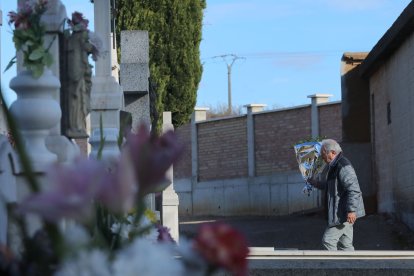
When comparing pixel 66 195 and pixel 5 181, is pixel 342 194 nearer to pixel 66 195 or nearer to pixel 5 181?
pixel 5 181

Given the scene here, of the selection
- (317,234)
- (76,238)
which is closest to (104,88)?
(76,238)

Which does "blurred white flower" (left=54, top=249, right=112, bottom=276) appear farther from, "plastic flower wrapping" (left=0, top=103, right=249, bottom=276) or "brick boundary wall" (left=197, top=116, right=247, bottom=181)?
"brick boundary wall" (left=197, top=116, right=247, bottom=181)

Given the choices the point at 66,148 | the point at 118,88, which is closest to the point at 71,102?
the point at 66,148

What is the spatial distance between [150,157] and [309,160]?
39.7 feet

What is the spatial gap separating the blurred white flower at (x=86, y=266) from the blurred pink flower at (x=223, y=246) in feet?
0.64

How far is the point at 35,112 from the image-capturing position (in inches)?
155

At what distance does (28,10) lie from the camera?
4.18m

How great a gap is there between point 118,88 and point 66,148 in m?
3.27

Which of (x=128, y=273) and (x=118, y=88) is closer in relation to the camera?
(x=128, y=273)

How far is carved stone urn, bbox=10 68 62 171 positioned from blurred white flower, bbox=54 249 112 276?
2.09 metres

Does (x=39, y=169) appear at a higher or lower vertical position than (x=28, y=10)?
lower

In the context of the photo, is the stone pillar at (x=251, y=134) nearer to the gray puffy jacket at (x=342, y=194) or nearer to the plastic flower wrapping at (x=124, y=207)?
the gray puffy jacket at (x=342, y=194)

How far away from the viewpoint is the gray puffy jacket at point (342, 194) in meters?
10.3

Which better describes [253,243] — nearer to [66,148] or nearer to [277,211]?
[277,211]
